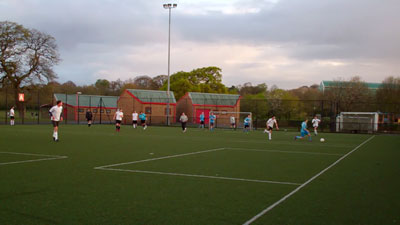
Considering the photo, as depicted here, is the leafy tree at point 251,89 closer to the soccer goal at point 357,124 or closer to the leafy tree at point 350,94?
the leafy tree at point 350,94

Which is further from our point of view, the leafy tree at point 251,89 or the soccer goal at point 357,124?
the leafy tree at point 251,89

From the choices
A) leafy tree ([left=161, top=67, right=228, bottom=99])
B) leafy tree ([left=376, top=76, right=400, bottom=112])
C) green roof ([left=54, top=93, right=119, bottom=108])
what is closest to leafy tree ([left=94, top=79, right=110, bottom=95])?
leafy tree ([left=161, top=67, right=228, bottom=99])

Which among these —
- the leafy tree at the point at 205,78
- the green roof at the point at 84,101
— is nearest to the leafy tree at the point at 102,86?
the leafy tree at the point at 205,78

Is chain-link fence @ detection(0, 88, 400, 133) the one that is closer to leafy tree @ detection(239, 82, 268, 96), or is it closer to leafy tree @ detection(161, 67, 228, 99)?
leafy tree @ detection(161, 67, 228, 99)

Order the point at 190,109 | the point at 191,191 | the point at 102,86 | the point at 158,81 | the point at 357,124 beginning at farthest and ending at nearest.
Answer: the point at 102,86 → the point at 158,81 → the point at 190,109 → the point at 357,124 → the point at 191,191

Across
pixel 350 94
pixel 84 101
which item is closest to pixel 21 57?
pixel 84 101

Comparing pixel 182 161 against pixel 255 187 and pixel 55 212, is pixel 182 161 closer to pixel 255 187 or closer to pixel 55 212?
pixel 255 187

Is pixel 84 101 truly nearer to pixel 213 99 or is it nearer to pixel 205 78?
pixel 213 99

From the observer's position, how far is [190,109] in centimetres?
6462

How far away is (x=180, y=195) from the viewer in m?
7.15

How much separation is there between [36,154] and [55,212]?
8.15 meters

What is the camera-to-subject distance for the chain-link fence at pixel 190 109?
4581cm

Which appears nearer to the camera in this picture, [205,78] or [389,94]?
[389,94]

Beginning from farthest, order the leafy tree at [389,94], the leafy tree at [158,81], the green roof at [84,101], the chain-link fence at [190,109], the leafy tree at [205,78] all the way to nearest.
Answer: the leafy tree at [158,81], the leafy tree at [205,78], the green roof at [84,101], the leafy tree at [389,94], the chain-link fence at [190,109]
